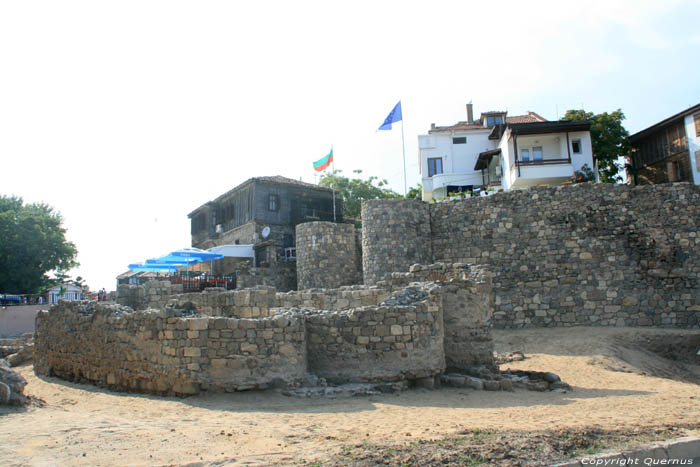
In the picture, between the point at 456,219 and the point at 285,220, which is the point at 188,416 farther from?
the point at 285,220

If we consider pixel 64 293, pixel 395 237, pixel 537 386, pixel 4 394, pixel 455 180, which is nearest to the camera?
pixel 4 394

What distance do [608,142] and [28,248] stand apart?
39.0m

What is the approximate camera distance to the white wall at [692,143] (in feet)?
90.1

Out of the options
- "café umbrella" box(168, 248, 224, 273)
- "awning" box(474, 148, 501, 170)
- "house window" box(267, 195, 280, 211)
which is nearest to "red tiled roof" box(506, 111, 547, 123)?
"awning" box(474, 148, 501, 170)

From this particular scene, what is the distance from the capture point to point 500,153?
112 ft

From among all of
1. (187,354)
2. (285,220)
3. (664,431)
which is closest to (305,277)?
(285,220)

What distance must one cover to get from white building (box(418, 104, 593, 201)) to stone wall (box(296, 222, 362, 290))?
1098cm

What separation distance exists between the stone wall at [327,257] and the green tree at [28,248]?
21.7 m

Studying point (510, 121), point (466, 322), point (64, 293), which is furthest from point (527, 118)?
point (64, 293)

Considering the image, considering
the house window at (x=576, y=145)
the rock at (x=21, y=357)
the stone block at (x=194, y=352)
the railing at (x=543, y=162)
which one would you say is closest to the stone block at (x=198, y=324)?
the stone block at (x=194, y=352)

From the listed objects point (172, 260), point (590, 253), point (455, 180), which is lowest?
point (590, 253)

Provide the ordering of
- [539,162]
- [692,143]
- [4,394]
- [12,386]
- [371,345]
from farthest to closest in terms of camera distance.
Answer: [539,162]
[692,143]
[371,345]
[12,386]
[4,394]

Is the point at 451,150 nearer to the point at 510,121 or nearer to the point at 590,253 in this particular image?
the point at 510,121

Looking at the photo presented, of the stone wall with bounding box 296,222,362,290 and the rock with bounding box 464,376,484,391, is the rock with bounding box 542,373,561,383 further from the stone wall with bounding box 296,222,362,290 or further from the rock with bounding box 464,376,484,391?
the stone wall with bounding box 296,222,362,290
